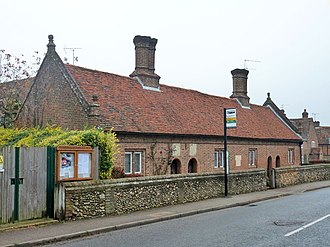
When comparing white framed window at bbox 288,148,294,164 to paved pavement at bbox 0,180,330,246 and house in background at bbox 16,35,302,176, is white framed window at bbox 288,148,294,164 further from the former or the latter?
paved pavement at bbox 0,180,330,246

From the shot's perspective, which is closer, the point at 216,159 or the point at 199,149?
the point at 199,149

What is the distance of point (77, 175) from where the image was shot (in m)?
15.1

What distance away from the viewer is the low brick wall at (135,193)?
14.6 metres

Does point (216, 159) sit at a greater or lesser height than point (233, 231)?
greater

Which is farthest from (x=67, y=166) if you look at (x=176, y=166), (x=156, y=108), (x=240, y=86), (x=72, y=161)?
(x=240, y=86)

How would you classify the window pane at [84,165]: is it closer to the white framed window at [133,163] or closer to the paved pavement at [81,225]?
the paved pavement at [81,225]

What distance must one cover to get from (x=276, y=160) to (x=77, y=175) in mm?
26758

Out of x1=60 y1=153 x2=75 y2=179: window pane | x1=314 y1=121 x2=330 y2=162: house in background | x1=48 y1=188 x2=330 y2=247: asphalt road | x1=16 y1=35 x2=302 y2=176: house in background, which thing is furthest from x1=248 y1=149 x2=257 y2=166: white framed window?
x1=314 y1=121 x2=330 y2=162: house in background

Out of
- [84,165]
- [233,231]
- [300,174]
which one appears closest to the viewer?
[233,231]

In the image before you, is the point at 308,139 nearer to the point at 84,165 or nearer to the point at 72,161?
the point at 84,165

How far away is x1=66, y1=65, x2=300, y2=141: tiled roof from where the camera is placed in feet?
77.6

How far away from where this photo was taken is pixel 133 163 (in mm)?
23484

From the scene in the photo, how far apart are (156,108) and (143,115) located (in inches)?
87.1

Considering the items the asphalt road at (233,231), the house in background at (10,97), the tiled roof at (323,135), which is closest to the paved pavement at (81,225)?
the asphalt road at (233,231)
